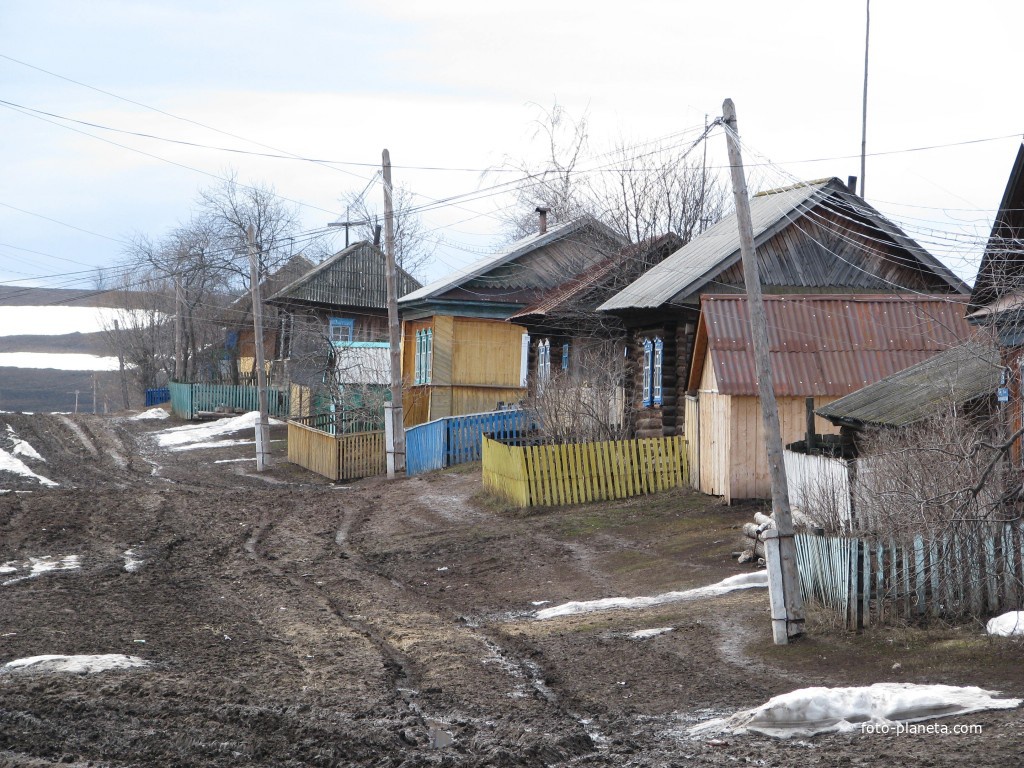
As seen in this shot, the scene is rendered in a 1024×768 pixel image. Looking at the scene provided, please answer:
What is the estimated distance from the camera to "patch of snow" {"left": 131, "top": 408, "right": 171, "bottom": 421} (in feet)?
159

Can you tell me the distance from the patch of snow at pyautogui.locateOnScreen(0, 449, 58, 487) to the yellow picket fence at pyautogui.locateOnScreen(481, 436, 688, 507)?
13.6m

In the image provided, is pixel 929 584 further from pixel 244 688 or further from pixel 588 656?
pixel 244 688

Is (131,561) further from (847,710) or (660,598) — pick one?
(847,710)

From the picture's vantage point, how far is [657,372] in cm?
2308

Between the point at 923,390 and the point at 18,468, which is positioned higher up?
the point at 923,390

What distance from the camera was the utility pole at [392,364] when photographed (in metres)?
26.1

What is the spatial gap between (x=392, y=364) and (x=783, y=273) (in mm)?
9959

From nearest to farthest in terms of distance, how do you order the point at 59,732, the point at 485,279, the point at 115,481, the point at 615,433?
the point at 59,732, the point at 615,433, the point at 115,481, the point at 485,279

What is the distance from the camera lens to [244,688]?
28.0ft

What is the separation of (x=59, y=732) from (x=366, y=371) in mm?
29989

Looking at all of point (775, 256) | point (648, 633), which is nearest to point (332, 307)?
point (775, 256)

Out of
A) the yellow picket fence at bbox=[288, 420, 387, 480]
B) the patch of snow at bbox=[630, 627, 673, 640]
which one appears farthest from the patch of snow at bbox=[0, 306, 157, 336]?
the patch of snow at bbox=[630, 627, 673, 640]

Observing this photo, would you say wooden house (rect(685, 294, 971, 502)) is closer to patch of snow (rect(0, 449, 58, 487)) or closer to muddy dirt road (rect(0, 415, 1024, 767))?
muddy dirt road (rect(0, 415, 1024, 767))

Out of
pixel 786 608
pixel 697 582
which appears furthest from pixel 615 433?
pixel 786 608
